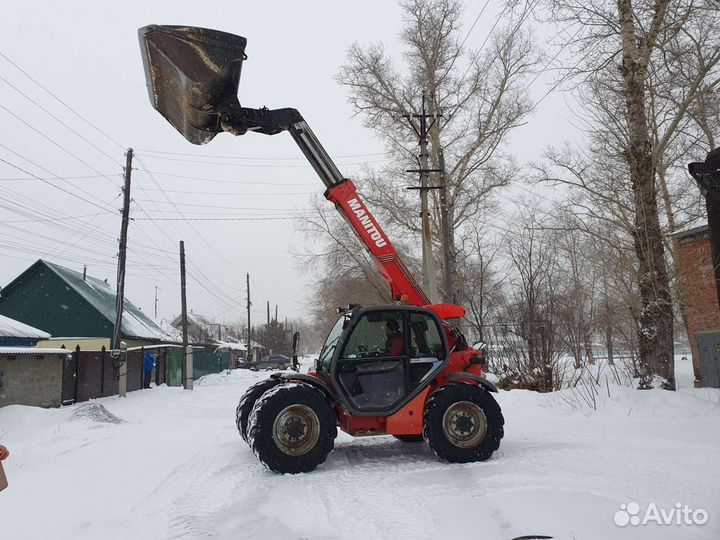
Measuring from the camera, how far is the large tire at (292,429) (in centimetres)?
554

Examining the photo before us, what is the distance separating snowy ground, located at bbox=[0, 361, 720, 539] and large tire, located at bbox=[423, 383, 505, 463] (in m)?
0.20

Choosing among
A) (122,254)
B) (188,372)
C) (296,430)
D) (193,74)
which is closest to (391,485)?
(296,430)

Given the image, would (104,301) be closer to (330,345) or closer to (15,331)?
(15,331)

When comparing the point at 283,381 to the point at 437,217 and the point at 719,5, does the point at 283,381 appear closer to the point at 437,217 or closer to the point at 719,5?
the point at 719,5

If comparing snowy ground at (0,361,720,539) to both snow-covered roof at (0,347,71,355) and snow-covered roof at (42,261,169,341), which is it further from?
snow-covered roof at (42,261,169,341)

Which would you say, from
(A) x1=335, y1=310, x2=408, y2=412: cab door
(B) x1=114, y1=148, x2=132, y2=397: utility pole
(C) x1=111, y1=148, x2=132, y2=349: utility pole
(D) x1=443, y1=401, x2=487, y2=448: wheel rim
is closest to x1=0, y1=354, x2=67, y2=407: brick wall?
(B) x1=114, y1=148, x2=132, y2=397: utility pole

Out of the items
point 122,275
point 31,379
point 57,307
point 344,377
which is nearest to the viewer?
point 344,377

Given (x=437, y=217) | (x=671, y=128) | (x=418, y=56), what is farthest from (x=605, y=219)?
(x=418, y=56)

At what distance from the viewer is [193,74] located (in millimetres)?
6125

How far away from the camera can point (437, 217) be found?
23547mm

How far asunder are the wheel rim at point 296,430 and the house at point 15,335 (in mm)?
14861

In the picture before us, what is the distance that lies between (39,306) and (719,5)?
110ft

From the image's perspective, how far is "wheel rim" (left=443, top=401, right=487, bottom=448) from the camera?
592 cm

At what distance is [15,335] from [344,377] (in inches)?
607
